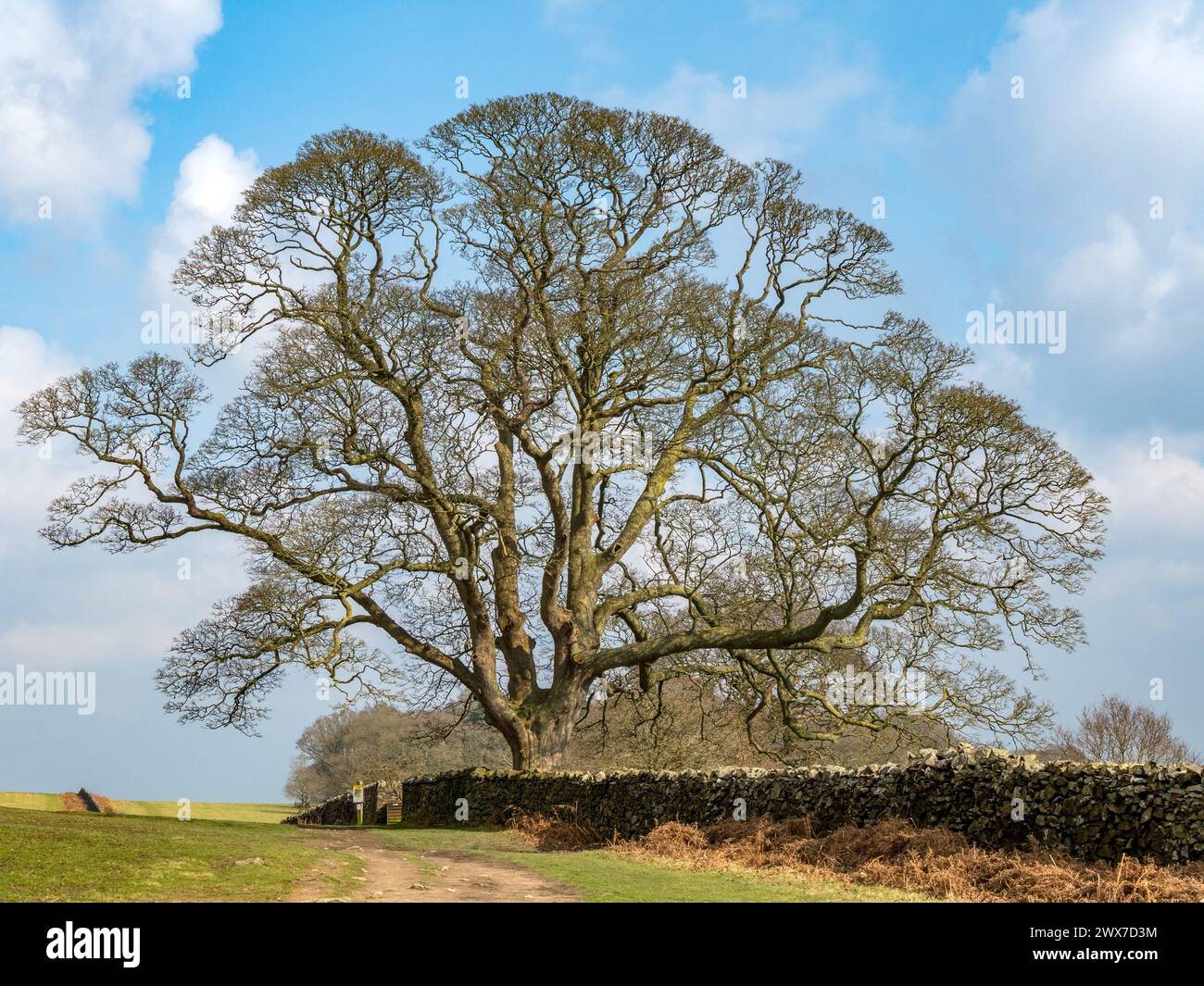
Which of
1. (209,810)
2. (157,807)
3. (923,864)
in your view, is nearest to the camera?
(923,864)

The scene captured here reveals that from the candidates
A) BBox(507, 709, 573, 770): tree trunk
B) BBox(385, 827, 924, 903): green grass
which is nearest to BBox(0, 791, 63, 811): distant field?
BBox(507, 709, 573, 770): tree trunk

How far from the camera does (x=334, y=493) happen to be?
21047 mm

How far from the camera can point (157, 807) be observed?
141 ft

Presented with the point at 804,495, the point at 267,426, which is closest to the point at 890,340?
the point at 804,495

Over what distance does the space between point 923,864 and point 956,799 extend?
128 cm

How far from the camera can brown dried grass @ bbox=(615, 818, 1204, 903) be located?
9.45 metres

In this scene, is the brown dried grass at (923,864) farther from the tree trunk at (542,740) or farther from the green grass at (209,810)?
the green grass at (209,810)

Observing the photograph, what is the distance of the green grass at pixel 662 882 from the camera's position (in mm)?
9969

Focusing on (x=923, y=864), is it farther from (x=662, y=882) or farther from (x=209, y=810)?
(x=209, y=810)

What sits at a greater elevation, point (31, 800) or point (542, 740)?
point (542, 740)

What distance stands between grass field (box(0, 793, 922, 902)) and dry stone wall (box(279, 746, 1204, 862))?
172cm

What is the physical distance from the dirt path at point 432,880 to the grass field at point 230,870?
0.14 metres

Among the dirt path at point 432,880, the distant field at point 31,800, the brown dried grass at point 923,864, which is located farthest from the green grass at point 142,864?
the distant field at point 31,800

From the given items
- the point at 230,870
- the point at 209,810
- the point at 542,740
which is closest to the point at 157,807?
the point at 209,810
